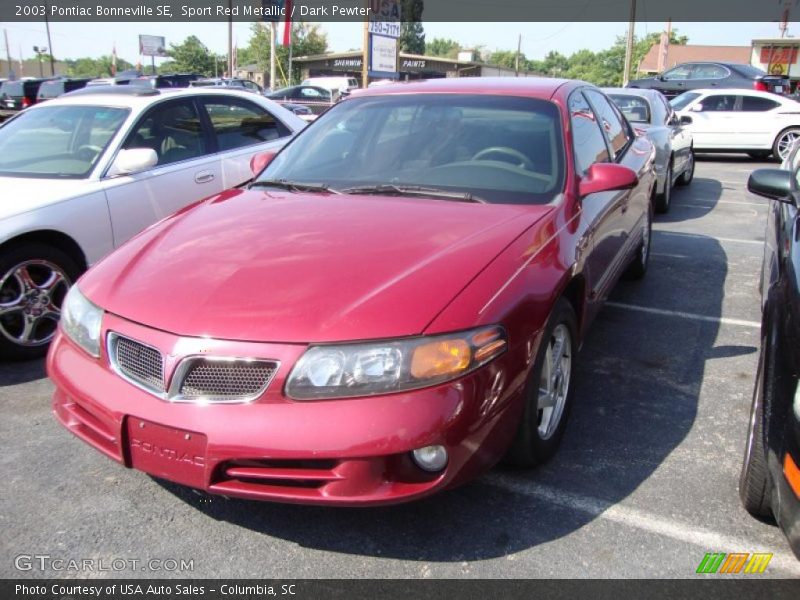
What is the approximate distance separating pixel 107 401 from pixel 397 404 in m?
1.01

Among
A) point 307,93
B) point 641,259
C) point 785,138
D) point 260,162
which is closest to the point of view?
point 260,162

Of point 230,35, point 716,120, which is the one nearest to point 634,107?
point 716,120

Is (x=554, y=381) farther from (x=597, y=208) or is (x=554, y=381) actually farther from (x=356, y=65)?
(x=356, y=65)

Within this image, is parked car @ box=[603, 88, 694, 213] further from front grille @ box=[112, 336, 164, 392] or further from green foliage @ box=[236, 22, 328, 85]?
green foliage @ box=[236, 22, 328, 85]

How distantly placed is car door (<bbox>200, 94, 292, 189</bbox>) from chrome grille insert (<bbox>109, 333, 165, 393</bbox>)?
3243 mm

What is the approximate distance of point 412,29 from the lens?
98688 mm

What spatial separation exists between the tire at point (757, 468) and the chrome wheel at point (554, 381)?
2.47 feet

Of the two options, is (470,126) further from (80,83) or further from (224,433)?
(80,83)

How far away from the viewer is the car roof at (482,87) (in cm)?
376

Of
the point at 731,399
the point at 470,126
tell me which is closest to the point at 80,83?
the point at 470,126

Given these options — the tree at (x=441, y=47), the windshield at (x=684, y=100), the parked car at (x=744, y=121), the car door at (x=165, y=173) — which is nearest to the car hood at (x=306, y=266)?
the car door at (x=165, y=173)

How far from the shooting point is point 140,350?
233 centimetres

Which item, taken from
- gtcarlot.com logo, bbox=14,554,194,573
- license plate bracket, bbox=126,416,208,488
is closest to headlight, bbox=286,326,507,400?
license plate bracket, bbox=126,416,208,488

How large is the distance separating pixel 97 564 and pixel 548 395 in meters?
1.82
